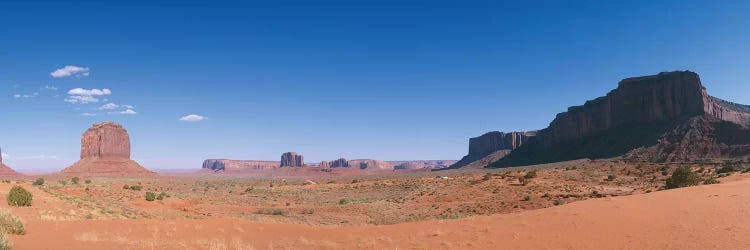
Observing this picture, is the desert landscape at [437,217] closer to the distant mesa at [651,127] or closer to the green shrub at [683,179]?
the green shrub at [683,179]

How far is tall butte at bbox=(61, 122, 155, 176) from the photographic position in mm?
126625

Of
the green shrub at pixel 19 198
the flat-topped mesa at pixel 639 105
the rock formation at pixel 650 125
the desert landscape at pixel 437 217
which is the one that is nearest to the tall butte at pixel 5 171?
the desert landscape at pixel 437 217

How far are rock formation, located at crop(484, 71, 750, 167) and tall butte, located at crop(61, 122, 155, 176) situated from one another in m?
125

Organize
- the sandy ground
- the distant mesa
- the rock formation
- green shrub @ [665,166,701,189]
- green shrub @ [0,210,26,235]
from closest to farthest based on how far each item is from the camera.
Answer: the sandy ground, green shrub @ [0,210,26,235], green shrub @ [665,166,701,189], the distant mesa, the rock formation

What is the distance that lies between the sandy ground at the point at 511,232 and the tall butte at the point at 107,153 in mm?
128490

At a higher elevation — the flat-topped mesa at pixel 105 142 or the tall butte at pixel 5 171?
the flat-topped mesa at pixel 105 142

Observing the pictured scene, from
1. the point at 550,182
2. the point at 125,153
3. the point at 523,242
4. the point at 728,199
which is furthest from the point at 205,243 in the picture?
the point at 125,153

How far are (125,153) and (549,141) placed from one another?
14875cm

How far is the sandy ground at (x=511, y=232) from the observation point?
10789 mm

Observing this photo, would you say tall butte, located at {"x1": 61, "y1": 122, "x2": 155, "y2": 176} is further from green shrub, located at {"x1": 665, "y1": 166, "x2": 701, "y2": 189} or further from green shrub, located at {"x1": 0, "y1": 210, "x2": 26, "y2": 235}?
green shrub, located at {"x1": 665, "y1": 166, "x2": 701, "y2": 189}

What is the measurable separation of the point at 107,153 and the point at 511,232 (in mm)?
156777

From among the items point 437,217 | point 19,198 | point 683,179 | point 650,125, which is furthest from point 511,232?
point 650,125

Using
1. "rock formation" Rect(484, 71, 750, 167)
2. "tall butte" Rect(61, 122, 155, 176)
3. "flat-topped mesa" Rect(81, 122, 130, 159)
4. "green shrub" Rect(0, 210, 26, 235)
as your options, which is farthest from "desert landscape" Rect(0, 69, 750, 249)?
"flat-topped mesa" Rect(81, 122, 130, 159)

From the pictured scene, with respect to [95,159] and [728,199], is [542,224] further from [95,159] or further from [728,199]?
[95,159]
